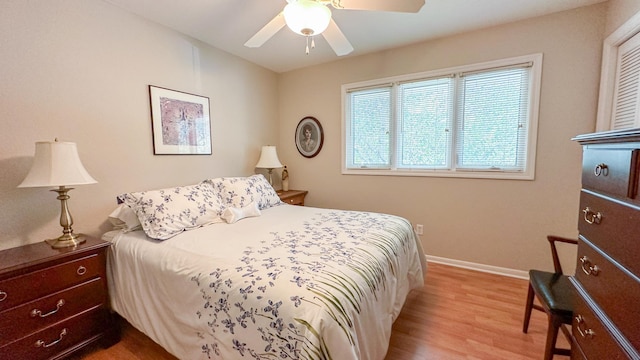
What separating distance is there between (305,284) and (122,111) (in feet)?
7.07

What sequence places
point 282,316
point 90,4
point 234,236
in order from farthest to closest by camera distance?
point 90,4 < point 234,236 < point 282,316

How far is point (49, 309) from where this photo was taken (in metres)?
1.46

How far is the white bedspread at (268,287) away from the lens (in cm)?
105

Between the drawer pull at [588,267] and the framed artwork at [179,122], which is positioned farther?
the framed artwork at [179,122]

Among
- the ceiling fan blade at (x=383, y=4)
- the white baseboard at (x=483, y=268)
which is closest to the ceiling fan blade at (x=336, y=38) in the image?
the ceiling fan blade at (x=383, y=4)

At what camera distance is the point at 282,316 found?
1.05m

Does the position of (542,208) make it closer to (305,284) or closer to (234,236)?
(305,284)

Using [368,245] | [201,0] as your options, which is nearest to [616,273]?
[368,245]

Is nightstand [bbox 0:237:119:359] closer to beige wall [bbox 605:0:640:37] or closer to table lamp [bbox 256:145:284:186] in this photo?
table lamp [bbox 256:145:284:186]

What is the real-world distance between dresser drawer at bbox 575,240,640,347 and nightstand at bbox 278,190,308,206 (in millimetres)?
2698

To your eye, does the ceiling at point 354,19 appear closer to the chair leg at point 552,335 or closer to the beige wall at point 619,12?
the beige wall at point 619,12

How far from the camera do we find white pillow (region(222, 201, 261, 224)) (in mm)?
2166

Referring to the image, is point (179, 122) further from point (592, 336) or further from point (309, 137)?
point (592, 336)

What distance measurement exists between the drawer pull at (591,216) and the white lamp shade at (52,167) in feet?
8.56
